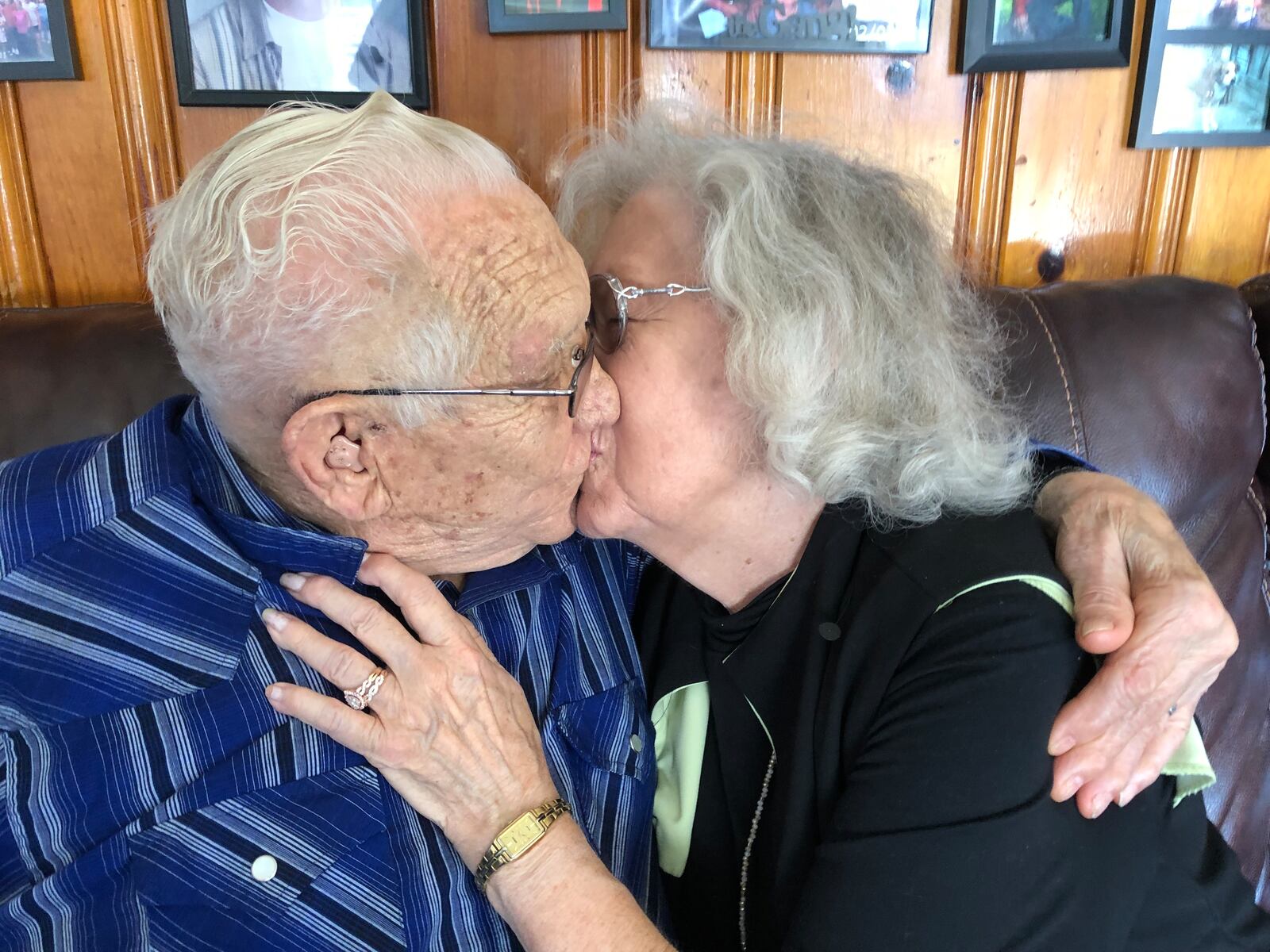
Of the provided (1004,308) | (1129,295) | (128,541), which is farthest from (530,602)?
(1129,295)

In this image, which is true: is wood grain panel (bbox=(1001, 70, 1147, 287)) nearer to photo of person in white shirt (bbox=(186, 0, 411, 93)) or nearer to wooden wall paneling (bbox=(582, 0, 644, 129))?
wooden wall paneling (bbox=(582, 0, 644, 129))

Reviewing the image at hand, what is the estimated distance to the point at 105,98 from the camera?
153 centimetres

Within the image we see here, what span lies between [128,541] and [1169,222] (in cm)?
205

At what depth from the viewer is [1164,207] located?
1853 mm

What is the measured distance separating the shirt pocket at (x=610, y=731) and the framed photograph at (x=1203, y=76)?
1.56m

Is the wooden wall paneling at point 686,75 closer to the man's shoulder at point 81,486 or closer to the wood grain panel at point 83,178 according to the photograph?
the wood grain panel at point 83,178

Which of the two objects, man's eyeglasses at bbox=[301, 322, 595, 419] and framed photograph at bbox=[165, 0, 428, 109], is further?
framed photograph at bbox=[165, 0, 428, 109]

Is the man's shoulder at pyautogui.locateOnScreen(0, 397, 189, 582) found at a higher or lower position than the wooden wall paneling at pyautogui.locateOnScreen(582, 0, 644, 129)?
lower

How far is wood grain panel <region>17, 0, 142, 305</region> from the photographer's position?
1515 millimetres

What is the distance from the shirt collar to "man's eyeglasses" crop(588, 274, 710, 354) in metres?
0.40

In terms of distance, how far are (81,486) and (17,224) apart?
3.22 feet

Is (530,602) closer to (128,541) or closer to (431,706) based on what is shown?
(431,706)

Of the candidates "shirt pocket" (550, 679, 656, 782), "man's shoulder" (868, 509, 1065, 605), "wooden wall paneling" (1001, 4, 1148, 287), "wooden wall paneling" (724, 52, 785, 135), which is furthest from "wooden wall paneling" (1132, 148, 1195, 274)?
"shirt pocket" (550, 679, 656, 782)

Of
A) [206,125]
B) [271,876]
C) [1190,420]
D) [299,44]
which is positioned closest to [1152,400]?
[1190,420]
